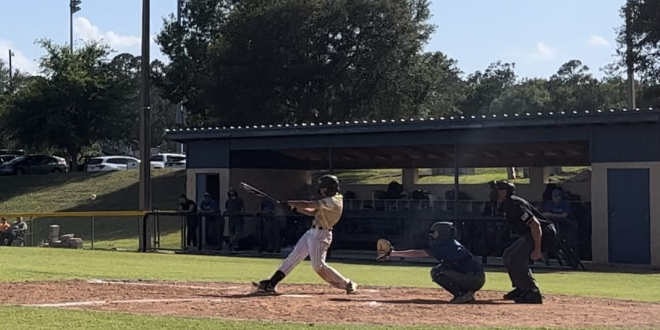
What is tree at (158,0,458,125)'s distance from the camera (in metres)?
47.8

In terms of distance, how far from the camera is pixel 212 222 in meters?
27.6

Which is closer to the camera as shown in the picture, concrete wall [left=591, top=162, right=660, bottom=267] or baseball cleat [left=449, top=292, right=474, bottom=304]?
baseball cleat [left=449, top=292, right=474, bottom=304]

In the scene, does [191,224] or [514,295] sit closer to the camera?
[514,295]

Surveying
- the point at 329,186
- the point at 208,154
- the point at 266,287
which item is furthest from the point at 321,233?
the point at 208,154

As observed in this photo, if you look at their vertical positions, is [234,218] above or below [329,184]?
below

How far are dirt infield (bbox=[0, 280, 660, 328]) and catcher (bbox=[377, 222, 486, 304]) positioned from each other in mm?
246

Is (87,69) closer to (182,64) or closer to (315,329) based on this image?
(182,64)

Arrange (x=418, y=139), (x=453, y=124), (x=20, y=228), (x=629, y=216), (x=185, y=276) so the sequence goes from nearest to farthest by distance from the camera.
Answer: (x=185, y=276) → (x=629, y=216) → (x=453, y=124) → (x=418, y=139) → (x=20, y=228)

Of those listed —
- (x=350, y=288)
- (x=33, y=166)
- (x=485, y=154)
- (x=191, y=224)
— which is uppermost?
(x=33, y=166)

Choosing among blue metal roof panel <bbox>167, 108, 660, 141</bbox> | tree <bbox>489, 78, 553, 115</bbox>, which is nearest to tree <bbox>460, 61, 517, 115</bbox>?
tree <bbox>489, 78, 553, 115</bbox>

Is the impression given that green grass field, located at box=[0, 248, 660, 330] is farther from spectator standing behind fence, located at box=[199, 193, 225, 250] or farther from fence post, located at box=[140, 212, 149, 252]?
fence post, located at box=[140, 212, 149, 252]

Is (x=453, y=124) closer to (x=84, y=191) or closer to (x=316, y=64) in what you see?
(x=316, y=64)

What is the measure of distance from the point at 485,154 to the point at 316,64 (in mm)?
19240

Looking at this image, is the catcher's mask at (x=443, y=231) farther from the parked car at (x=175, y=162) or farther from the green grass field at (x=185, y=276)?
the parked car at (x=175, y=162)
